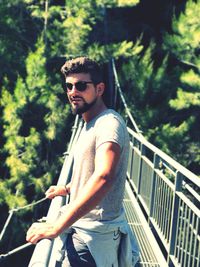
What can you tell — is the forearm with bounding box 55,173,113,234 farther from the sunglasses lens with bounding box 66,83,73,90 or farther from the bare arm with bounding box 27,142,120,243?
the sunglasses lens with bounding box 66,83,73,90

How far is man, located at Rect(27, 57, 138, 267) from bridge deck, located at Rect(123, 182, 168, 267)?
1.33 meters

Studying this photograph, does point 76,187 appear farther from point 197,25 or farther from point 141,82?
point 141,82

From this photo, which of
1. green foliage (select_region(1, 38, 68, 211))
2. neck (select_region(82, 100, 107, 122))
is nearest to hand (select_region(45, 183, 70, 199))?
neck (select_region(82, 100, 107, 122))

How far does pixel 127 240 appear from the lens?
6.46 feet

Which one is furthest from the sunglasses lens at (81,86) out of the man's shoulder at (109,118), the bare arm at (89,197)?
the bare arm at (89,197)

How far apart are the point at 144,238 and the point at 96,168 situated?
2740 mm

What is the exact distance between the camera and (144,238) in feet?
14.1

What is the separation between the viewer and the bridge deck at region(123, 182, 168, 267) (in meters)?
3.73

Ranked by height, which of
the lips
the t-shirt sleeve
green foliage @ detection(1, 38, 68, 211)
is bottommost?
the t-shirt sleeve

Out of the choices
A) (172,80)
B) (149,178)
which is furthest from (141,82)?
(149,178)

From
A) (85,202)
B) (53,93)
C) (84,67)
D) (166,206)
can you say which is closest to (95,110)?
(84,67)

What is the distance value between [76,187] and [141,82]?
11183 mm

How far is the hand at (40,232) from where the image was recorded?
163cm

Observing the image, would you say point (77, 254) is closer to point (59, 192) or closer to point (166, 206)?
point (59, 192)
